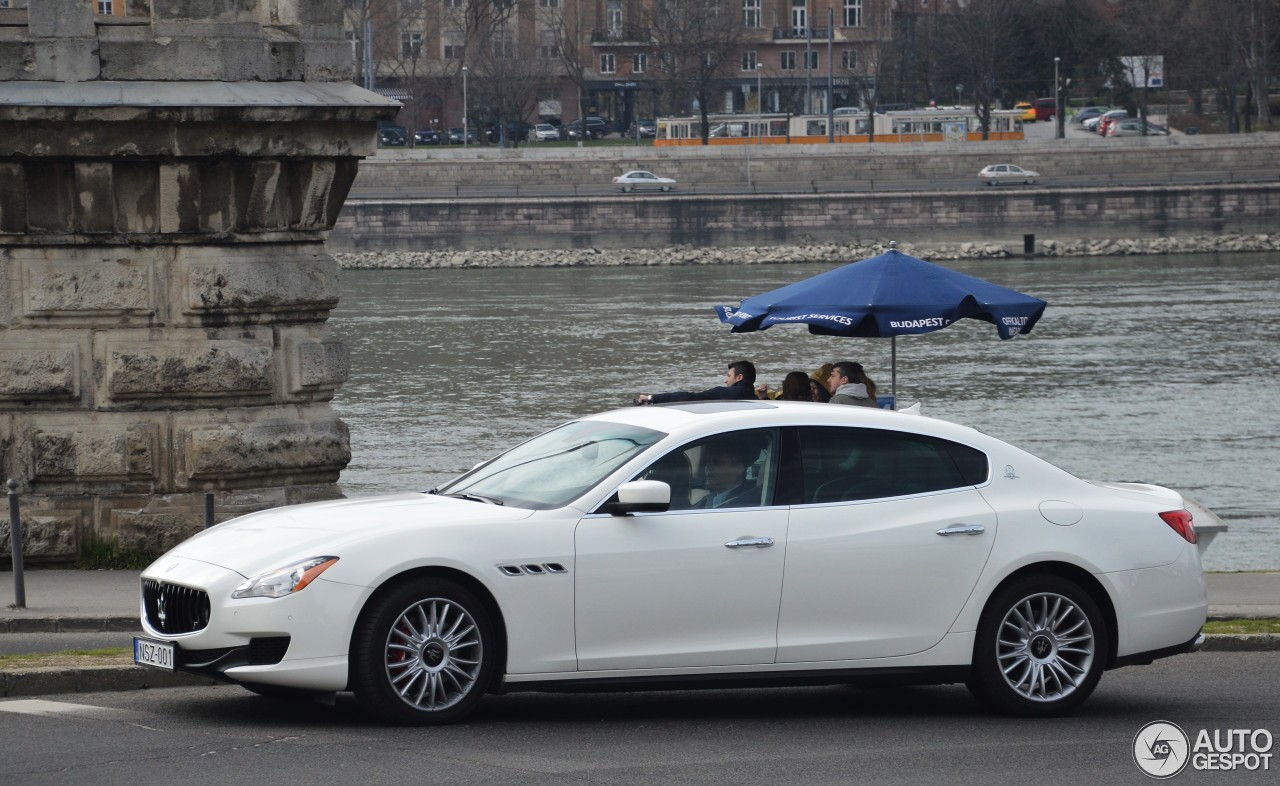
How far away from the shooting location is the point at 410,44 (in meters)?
107

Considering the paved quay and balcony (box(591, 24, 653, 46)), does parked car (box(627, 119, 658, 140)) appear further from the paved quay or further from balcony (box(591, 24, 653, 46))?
the paved quay

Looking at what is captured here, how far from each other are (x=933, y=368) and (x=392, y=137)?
69245 millimetres

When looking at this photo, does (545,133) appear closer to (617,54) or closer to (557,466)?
(617,54)

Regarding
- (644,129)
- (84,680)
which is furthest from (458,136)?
(84,680)

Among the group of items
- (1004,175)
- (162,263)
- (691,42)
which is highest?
(691,42)

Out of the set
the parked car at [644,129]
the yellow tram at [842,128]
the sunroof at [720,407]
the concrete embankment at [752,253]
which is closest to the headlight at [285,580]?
the sunroof at [720,407]

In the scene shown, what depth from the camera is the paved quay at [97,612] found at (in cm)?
755

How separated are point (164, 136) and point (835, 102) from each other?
10465 centimetres

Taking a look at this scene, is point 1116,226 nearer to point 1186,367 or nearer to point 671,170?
point 671,170

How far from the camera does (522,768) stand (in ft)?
20.2

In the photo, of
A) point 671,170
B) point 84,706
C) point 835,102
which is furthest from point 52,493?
point 835,102

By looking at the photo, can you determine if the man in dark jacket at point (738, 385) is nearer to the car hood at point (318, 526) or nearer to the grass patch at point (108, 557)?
the grass patch at point (108, 557)

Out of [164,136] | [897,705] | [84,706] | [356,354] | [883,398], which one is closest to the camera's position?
[84,706]

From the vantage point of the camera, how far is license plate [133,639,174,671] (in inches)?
A: 265
